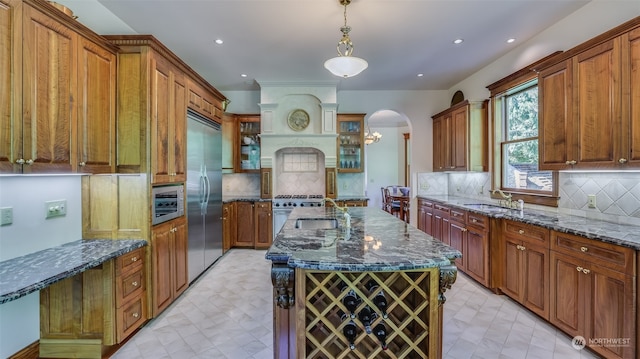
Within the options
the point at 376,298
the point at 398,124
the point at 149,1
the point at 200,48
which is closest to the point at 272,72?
the point at 200,48

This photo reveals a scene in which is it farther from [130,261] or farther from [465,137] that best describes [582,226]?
[130,261]

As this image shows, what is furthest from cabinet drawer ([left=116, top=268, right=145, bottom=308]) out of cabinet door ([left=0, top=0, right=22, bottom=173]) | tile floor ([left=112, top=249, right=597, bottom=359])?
cabinet door ([left=0, top=0, right=22, bottom=173])

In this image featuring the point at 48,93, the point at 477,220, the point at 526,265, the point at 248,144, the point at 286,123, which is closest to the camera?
the point at 48,93

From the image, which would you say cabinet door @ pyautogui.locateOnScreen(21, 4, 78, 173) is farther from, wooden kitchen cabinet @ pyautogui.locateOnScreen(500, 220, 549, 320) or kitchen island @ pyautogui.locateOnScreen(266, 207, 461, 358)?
wooden kitchen cabinet @ pyautogui.locateOnScreen(500, 220, 549, 320)

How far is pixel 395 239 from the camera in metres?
1.83

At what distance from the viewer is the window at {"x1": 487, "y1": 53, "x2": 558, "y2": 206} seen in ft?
10.6

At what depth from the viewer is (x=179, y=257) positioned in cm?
291

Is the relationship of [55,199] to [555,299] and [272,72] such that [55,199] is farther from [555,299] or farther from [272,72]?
[555,299]

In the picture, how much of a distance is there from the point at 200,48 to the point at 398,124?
6658 mm

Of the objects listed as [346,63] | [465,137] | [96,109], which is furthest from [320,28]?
[465,137]

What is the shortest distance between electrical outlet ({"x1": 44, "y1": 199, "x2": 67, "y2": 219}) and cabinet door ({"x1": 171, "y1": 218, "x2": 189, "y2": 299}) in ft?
2.81

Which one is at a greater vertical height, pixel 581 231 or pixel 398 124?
pixel 398 124

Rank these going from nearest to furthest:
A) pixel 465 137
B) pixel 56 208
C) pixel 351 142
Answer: pixel 56 208, pixel 465 137, pixel 351 142

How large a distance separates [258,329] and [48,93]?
90.4 inches
